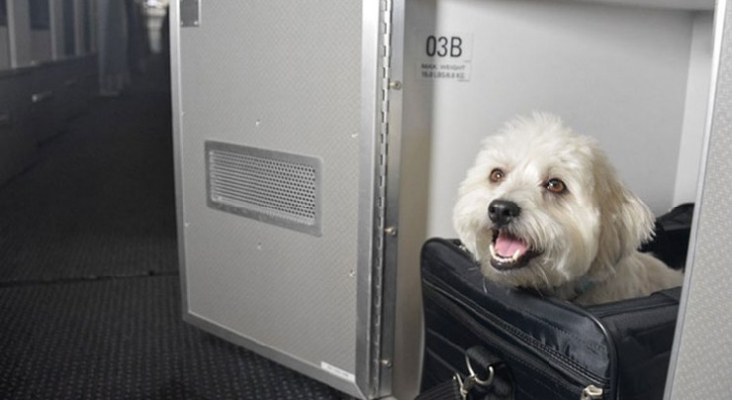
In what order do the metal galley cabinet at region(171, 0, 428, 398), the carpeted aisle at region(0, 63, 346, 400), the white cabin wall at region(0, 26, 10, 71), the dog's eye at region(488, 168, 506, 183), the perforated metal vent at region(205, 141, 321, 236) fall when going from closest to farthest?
the dog's eye at region(488, 168, 506, 183) < the metal galley cabinet at region(171, 0, 428, 398) < the perforated metal vent at region(205, 141, 321, 236) < the carpeted aisle at region(0, 63, 346, 400) < the white cabin wall at region(0, 26, 10, 71)

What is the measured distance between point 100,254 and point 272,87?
4.06ft

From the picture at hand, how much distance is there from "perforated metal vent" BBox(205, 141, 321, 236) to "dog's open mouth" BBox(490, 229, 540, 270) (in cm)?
42

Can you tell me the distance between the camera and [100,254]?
7.48 feet

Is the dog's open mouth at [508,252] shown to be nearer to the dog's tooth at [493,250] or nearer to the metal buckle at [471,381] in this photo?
the dog's tooth at [493,250]

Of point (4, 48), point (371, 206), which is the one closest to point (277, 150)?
point (371, 206)

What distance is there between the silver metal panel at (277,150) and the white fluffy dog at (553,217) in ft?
0.91

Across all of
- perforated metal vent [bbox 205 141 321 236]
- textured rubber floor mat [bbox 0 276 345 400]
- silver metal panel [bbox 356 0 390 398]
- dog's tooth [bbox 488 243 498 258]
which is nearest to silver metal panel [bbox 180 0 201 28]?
perforated metal vent [bbox 205 141 321 236]

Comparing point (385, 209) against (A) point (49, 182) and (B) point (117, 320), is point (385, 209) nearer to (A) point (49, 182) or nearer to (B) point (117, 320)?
(B) point (117, 320)

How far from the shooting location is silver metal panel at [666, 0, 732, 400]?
62 centimetres

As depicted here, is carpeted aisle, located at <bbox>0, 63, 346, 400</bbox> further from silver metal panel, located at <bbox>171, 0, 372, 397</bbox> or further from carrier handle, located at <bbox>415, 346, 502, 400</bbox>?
carrier handle, located at <bbox>415, 346, 502, 400</bbox>

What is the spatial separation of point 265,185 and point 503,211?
60 cm

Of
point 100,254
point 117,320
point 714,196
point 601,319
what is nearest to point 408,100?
point 601,319

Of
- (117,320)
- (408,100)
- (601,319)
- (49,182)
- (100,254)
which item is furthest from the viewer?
(49,182)

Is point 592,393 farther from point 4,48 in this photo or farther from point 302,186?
point 4,48
